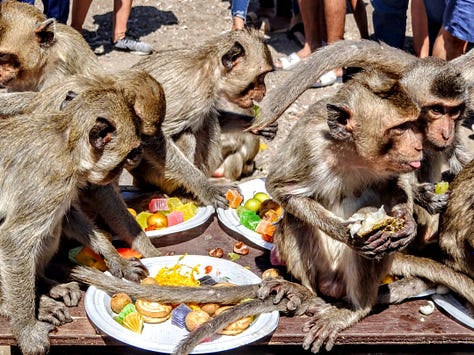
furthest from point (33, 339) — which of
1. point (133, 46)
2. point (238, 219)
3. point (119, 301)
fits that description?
point (133, 46)

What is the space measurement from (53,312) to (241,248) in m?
1.29

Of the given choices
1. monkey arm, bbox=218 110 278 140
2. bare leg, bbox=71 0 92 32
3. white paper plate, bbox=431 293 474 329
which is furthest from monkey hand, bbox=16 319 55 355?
bare leg, bbox=71 0 92 32

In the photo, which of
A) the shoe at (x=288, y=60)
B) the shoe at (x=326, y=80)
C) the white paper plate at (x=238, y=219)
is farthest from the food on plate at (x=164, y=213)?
the shoe at (x=288, y=60)

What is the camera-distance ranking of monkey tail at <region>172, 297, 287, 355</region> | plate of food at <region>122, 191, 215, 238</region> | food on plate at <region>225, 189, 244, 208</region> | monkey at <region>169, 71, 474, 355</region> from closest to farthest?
1. monkey tail at <region>172, 297, 287, 355</region>
2. monkey at <region>169, 71, 474, 355</region>
3. plate of food at <region>122, 191, 215, 238</region>
4. food on plate at <region>225, 189, 244, 208</region>

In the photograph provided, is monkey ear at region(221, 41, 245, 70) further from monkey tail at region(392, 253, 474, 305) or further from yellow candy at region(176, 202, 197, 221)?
monkey tail at region(392, 253, 474, 305)

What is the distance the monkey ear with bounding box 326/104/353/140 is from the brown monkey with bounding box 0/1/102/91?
2.24 metres

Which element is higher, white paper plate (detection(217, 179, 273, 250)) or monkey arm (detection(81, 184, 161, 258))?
monkey arm (detection(81, 184, 161, 258))

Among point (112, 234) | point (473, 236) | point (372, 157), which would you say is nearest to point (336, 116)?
point (372, 157)

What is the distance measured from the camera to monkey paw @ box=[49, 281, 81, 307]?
4.21m

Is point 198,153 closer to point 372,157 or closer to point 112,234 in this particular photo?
point 112,234

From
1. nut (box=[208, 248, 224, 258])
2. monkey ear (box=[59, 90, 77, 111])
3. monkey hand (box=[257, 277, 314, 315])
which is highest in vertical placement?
monkey ear (box=[59, 90, 77, 111])

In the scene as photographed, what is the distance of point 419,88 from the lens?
4.38 m

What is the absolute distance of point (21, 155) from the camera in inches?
157

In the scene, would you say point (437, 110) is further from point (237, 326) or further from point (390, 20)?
point (390, 20)
